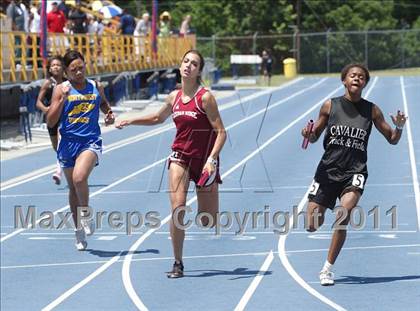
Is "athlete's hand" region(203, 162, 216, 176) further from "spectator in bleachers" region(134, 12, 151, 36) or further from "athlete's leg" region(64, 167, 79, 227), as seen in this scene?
"spectator in bleachers" region(134, 12, 151, 36)

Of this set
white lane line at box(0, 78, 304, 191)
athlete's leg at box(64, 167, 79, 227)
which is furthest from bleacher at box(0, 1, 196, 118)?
athlete's leg at box(64, 167, 79, 227)

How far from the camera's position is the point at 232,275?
10.3 m

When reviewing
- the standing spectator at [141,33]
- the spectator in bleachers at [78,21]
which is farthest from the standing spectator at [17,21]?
the standing spectator at [141,33]

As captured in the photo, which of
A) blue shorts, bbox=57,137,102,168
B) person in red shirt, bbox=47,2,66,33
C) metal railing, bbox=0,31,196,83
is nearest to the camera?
blue shorts, bbox=57,137,102,168

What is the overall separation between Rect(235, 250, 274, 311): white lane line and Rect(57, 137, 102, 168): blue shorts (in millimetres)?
2018

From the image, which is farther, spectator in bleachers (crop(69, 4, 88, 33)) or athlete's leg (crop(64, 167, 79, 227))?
spectator in bleachers (crop(69, 4, 88, 33))

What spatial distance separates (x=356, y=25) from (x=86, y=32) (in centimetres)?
4143

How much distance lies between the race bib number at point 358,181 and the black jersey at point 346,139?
1.4 inches

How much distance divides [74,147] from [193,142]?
6.75ft

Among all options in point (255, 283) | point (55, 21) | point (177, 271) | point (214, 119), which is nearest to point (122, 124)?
point (214, 119)

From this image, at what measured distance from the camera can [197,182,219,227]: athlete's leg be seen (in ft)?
30.4

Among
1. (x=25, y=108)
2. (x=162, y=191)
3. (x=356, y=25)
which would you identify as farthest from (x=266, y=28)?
(x=162, y=191)

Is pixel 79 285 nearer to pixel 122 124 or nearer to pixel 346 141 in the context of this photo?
pixel 122 124

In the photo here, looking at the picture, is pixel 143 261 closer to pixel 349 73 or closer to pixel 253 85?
pixel 349 73
